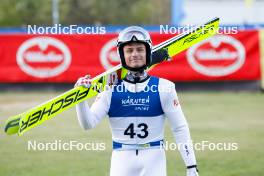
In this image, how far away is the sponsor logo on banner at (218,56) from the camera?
799 inches

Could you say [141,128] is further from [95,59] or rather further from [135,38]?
[95,59]

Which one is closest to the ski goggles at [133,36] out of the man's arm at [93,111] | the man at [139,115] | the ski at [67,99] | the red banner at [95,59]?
the man at [139,115]

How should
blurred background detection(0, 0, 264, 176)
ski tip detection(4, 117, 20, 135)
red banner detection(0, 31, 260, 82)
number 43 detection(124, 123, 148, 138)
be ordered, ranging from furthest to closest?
1. red banner detection(0, 31, 260, 82)
2. blurred background detection(0, 0, 264, 176)
3. number 43 detection(124, 123, 148, 138)
4. ski tip detection(4, 117, 20, 135)

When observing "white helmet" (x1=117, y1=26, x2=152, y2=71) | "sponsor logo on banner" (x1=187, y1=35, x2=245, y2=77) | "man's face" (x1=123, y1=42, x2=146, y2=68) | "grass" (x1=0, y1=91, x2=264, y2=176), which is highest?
"sponsor logo on banner" (x1=187, y1=35, x2=245, y2=77)

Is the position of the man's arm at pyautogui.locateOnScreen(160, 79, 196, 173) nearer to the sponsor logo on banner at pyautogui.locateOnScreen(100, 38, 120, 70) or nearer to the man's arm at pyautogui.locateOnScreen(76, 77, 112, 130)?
the man's arm at pyautogui.locateOnScreen(76, 77, 112, 130)

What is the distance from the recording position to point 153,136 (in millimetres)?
6285

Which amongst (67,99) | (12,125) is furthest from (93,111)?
(12,125)

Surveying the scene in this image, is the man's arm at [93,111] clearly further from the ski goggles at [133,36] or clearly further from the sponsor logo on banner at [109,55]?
the sponsor logo on banner at [109,55]

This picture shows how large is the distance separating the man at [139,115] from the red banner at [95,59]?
14.0 meters

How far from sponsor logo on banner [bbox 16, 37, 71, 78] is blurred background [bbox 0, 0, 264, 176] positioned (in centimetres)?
3

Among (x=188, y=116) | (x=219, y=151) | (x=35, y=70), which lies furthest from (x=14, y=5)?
(x=219, y=151)

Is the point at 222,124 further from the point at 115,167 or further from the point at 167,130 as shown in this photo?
the point at 115,167

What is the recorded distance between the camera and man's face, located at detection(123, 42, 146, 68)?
6125mm

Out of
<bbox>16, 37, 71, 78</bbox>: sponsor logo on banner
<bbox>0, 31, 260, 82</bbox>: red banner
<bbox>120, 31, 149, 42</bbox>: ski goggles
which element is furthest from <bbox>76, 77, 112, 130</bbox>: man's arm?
<bbox>16, 37, 71, 78</bbox>: sponsor logo on banner
